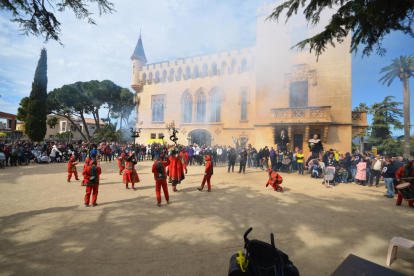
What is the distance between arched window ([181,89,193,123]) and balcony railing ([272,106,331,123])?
12.3 meters

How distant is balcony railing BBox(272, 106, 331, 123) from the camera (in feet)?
45.0

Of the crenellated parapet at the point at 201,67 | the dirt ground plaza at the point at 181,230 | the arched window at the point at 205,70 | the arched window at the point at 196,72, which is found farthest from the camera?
the arched window at the point at 196,72

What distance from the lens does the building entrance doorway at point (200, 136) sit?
76.4 feet

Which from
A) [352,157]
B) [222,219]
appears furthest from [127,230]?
[352,157]

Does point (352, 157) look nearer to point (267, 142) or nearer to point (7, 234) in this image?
point (267, 142)

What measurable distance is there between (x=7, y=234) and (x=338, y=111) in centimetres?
1816

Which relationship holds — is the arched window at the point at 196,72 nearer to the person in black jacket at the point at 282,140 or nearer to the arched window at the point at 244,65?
the arched window at the point at 244,65

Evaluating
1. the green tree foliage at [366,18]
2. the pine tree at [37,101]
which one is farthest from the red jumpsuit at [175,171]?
the pine tree at [37,101]

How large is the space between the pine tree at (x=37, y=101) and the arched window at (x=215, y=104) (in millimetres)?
22723

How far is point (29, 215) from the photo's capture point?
4.86m

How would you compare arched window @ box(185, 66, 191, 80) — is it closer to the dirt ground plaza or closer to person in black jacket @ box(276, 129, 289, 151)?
person in black jacket @ box(276, 129, 289, 151)

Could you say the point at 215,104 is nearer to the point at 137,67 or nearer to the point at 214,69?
the point at 214,69

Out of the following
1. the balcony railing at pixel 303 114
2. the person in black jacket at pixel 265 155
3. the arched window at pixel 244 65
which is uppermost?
the arched window at pixel 244 65

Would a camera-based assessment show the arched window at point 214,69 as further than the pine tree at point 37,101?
No
